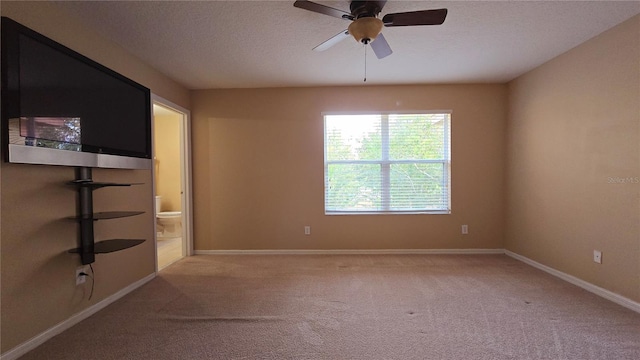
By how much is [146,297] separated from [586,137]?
4431 mm

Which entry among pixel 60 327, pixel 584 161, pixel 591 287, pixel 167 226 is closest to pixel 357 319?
pixel 60 327

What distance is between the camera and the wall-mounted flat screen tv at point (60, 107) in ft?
5.50

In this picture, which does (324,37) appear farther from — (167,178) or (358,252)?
(167,178)

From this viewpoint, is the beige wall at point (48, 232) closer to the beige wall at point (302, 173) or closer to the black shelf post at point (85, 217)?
the black shelf post at point (85, 217)

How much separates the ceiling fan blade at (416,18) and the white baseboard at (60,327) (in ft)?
10.4

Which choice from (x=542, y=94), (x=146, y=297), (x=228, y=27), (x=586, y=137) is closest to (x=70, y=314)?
(x=146, y=297)

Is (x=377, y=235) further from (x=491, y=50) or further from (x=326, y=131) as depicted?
(x=491, y=50)

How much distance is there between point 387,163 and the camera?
3924 mm

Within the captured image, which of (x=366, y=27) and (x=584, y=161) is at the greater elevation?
(x=366, y=27)

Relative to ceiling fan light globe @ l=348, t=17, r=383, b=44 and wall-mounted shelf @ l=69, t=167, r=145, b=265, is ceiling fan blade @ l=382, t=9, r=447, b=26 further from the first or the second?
wall-mounted shelf @ l=69, t=167, r=145, b=265

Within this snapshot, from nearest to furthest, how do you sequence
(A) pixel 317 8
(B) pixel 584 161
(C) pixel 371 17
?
(A) pixel 317 8, (C) pixel 371 17, (B) pixel 584 161

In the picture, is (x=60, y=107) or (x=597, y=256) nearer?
(x=60, y=107)

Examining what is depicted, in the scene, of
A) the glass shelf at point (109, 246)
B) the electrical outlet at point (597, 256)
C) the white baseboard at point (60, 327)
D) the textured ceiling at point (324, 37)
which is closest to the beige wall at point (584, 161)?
the electrical outlet at point (597, 256)

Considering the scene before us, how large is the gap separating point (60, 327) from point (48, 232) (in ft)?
2.34
